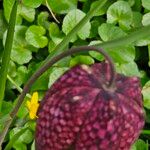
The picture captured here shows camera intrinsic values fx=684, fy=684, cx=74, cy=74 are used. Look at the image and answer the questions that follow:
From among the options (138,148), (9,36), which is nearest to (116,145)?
(9,36)

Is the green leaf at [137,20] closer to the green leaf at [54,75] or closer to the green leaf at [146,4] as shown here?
the green leaf at [146,4]

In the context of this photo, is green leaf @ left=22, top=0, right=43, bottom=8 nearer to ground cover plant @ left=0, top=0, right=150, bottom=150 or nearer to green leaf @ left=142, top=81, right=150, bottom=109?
ground cover plant @ left=0, top=0, right=150, bottom=150

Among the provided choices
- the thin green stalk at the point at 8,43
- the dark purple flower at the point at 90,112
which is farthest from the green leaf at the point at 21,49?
the dark purple flower at the point at 90,112

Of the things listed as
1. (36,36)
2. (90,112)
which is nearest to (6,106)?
(36,36)

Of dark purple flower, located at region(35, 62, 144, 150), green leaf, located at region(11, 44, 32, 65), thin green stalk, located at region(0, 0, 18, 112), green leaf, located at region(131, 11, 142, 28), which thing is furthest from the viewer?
green leaf, located at region(131, 11, 142, 28)

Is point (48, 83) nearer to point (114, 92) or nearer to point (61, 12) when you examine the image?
point (61, 12)

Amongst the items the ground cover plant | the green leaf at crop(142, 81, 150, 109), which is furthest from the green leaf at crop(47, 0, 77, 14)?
the green leaf at crop(142, 81, 150, 109)

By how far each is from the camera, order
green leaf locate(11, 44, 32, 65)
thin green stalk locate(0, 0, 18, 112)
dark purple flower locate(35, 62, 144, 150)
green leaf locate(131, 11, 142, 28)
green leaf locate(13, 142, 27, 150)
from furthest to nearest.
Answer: green leaf locate(131, 11, 142, 28)
green leaf locate(11, 44, 32, 65)
green leaf locate(13, 142, 27, 150)
thin green stalk locate(0, 0, 18, 112)
dark purple flower locate(35, 62, 144, 150)
